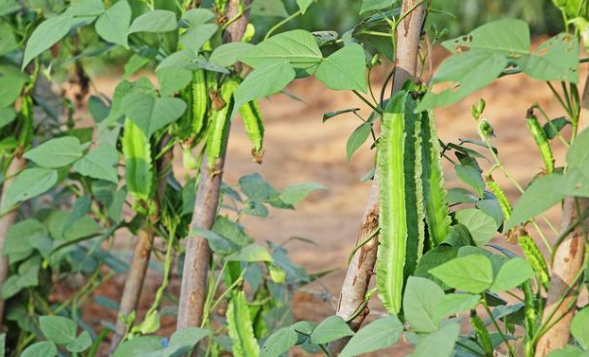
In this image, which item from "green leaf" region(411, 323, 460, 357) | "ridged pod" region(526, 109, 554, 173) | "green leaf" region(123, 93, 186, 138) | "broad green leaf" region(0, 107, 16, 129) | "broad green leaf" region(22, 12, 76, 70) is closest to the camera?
"green leaf" region(411, 323, 460, 357)

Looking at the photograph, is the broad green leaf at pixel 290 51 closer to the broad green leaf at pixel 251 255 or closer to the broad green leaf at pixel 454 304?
the broad green leaf at pixel 454 304

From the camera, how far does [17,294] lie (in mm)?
2393

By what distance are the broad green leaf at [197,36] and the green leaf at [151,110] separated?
12 centimetres

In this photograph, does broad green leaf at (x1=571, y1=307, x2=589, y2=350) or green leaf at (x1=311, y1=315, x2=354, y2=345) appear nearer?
broad green leaf at (x1=571, y1=307, x2=589, y2=350)

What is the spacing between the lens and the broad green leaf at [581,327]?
1.08 metres

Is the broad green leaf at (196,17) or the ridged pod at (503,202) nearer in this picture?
the ridged pod at (503,202)

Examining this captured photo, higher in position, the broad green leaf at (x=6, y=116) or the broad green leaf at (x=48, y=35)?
the broad green leaf at (x=48, y=35)

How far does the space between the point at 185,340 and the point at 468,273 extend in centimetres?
67

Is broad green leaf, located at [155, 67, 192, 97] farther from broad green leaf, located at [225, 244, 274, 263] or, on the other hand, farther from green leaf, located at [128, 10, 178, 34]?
broad green leaf, located at [225, 244, 274, 263]

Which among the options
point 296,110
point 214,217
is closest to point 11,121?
point 214,217

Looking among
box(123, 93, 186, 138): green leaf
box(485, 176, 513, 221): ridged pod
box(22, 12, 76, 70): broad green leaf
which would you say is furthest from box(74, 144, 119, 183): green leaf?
box(485, 176, 513, 221): ridged pod

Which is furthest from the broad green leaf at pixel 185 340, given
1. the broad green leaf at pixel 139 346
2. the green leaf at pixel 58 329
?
the green leaf at pixel 58 329

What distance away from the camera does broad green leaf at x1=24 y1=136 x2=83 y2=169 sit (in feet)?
6.00

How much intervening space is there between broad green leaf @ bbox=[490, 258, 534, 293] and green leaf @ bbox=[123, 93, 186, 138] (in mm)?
806
